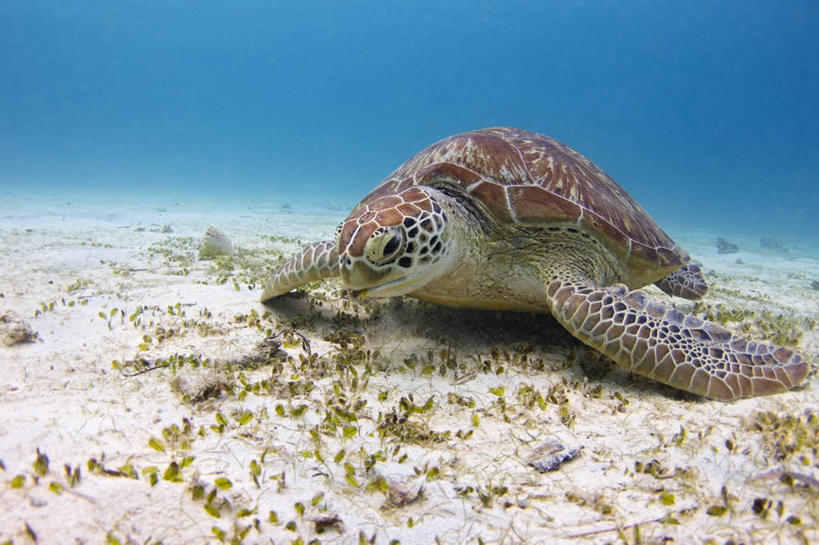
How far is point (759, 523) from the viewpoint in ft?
4.45

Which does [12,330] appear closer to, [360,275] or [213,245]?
[360,275]

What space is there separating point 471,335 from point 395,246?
1374 millimetres

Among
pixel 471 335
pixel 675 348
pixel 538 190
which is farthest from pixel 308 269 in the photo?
pixel 675 348

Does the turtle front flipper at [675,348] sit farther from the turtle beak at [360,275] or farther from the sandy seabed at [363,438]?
the turtle beak at [360,275]

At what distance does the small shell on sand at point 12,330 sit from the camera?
272 centimetres

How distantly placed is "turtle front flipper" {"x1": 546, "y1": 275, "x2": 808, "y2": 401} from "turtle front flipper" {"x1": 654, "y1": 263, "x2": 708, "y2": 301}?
251 centimetres

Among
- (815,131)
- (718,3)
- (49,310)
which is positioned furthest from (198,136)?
(815,131)

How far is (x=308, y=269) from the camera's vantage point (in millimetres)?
3551

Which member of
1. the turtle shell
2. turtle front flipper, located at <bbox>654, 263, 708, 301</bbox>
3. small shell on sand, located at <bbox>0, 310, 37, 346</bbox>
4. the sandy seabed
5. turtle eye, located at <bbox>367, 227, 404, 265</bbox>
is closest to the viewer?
the sandy seabed

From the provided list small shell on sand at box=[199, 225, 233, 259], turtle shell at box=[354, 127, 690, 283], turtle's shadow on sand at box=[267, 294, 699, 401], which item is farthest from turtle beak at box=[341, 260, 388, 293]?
small shell on sand at box=[199, 225, 233, 259]

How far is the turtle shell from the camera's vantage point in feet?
11.3

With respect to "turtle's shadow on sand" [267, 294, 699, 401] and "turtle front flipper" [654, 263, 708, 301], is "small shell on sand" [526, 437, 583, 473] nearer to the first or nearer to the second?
"turtle's shadow on sand" [267, 294, 699, 401]

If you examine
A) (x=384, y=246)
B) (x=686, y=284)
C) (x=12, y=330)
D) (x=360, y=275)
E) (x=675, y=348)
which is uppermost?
(x=686, y=284)

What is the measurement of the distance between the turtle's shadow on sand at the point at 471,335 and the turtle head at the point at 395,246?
2.33 ft
